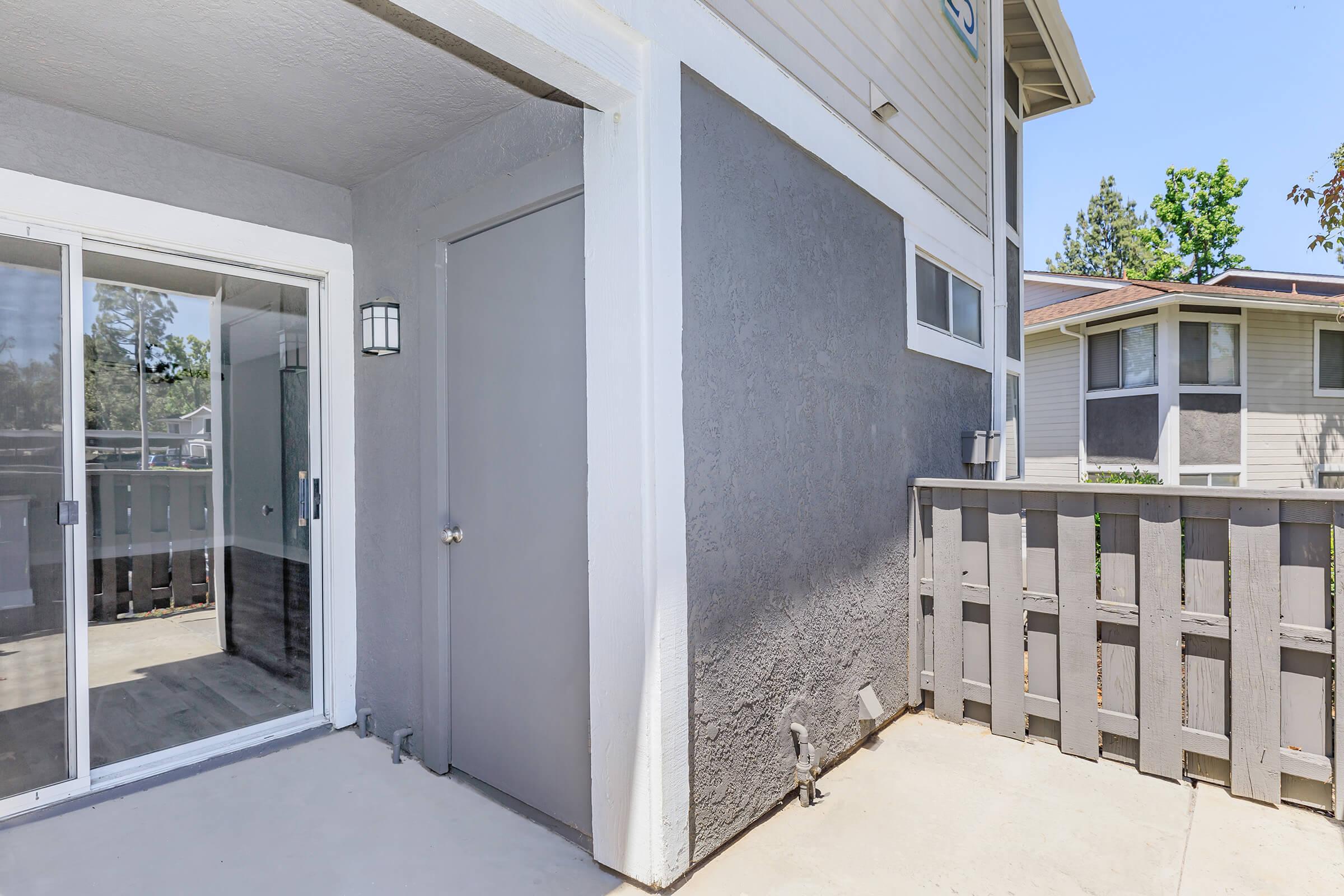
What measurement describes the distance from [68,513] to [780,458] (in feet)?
8.98

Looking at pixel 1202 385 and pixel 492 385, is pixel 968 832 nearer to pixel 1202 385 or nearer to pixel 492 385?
pixel 492 385

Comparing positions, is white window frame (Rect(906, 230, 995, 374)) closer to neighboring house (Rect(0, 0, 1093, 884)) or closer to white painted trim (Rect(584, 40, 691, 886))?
neighboring house (Rect(0, 0, 1093, 884))

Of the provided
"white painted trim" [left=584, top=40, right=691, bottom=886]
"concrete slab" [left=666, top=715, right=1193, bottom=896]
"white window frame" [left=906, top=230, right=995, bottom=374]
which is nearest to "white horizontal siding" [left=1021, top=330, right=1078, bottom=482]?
"white window frame" [left=906, top=230, right=995, bottom=374]

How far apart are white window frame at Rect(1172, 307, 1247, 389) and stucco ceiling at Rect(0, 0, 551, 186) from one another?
36.6ft

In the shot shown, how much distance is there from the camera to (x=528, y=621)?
2518mm

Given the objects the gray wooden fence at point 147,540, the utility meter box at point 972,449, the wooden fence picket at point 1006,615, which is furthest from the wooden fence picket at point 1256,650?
the gray wooden fence at point 147,540

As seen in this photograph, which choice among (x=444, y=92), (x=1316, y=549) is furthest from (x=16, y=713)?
(x=1316, y=549)

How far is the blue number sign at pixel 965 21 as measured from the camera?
178 inches

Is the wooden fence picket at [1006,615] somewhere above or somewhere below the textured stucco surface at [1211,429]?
below

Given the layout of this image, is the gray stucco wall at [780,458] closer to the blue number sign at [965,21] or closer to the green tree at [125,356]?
the blue number sign at [965,21]

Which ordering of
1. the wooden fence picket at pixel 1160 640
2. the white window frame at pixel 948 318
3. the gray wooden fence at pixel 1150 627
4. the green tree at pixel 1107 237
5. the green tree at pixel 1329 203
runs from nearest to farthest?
the gray wooden fence at pixel 1150 627 < the wooden fence picket at pixel 1160 640 < the white window frame at pixel 948 318 < the green tree at pixel 1329 203 < the green tree at pixel 1107 237

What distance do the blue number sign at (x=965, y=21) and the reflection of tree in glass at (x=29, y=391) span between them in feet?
17.0

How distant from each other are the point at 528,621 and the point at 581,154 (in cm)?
166

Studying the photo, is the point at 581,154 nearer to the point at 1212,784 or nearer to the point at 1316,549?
the point at 1316,549
